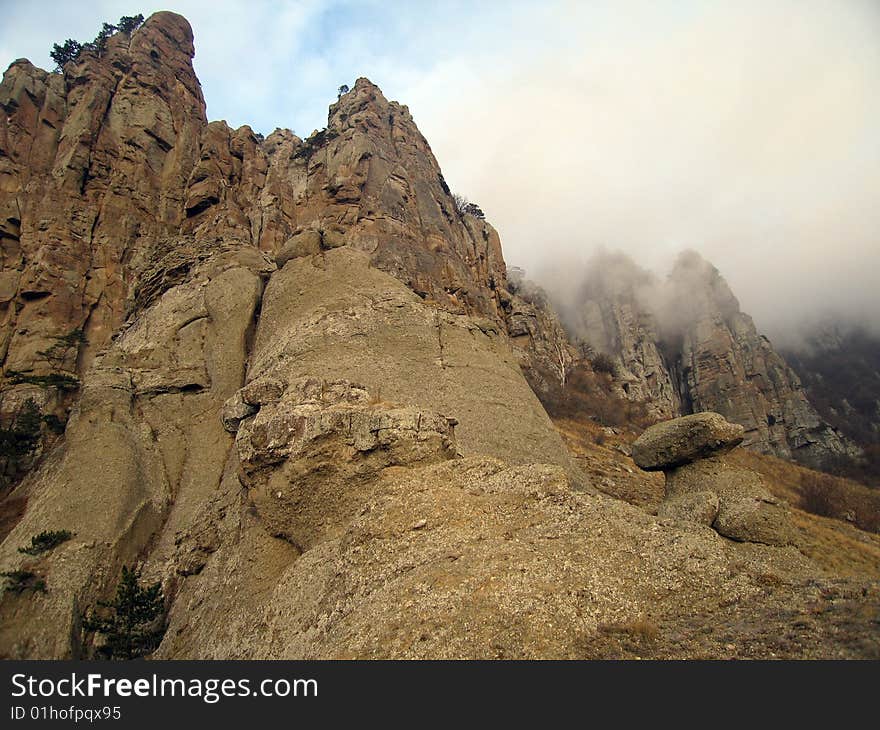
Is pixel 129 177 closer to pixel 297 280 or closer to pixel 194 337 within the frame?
pixel 194 337

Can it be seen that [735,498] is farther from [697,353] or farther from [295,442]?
[697,353]

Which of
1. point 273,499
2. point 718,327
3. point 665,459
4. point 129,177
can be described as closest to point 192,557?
point 273,499

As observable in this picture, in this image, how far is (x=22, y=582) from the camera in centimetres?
1731

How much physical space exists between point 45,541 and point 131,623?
19.4 ft

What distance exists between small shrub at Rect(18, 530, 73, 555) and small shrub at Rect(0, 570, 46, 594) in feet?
2.59

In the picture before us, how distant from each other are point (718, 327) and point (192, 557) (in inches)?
3564

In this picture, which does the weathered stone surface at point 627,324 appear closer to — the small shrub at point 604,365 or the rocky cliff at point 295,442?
the small shrub at point 604,365

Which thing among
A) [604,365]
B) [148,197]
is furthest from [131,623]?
[604,365]

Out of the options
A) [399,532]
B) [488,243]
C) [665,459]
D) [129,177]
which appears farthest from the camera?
[488,243]

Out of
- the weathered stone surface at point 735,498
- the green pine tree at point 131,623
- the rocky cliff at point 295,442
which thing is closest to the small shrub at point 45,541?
the rocky cliff at point 295,442

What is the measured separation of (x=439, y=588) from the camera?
29.9 ft

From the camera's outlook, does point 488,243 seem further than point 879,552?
Yes

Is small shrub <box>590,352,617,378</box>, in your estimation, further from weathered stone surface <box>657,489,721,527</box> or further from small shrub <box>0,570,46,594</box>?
small shrub <box>0,570,46,594</box>

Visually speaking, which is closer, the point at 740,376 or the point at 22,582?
the point at 22,582
